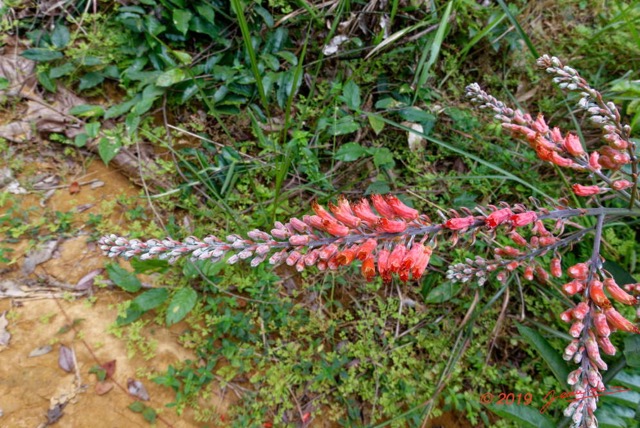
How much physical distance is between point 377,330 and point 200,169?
2.08 metres

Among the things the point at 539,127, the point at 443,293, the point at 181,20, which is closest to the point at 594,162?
the point at 539,127

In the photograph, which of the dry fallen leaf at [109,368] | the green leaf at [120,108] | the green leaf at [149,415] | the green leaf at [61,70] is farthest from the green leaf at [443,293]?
the green leaf at [61,70]

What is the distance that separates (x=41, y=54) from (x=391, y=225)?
3.80m

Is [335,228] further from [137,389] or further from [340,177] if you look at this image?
[137,389]

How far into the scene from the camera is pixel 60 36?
12.4ft

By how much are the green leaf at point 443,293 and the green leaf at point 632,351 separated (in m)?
A: 1.35

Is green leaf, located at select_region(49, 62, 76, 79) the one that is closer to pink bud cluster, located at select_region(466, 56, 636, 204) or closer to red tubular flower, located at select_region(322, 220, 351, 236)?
red tubular flower, located at select_region(322, 220, 351, 236)

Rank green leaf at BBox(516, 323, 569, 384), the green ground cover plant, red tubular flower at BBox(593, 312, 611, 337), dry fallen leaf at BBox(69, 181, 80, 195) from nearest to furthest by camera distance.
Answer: red tubular flower at BBox(593, 312, 611, 337)
green leaf at BBox(516, 323, 569, 384)
the green ground cover plant
dry fallen leaf at BBox(69, 181, 80, 195)

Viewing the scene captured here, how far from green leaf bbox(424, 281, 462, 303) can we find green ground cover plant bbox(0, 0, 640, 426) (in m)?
0.01

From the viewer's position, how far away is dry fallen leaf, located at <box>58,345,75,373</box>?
299cm

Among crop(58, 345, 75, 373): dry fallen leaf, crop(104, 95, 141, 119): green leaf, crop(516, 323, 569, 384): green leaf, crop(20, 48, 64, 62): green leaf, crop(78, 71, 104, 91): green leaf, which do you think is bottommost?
crop(58, 345, 75, 373): dry fallen leaf

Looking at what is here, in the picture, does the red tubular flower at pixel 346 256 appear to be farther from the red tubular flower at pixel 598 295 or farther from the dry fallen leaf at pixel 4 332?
the dry fallen leaf at pixel 4 332

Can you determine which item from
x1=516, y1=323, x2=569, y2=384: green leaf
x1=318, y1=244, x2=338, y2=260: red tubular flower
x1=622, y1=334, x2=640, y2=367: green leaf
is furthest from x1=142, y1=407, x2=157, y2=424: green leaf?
x1=622, y1=334, x2=640, y2=367: green leaf

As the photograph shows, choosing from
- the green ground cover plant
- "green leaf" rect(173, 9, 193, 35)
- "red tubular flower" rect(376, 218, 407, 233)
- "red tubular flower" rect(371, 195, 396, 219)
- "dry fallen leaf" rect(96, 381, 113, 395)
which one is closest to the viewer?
"red tubular flower" rect(376, 218, 407, 233)
